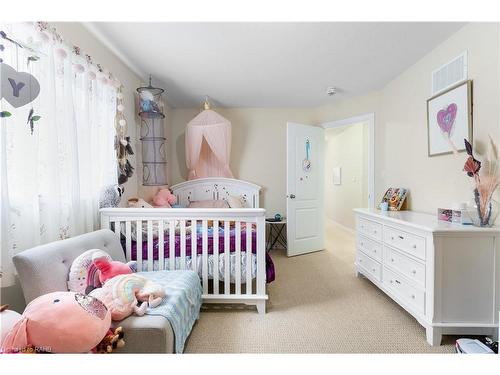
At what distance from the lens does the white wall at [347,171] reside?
4.82m

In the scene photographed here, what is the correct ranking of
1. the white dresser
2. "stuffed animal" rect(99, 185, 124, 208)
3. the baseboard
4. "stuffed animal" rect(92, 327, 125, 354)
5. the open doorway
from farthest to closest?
the baseboard → the open doorway → "stuffed animal" rect(99, 185, 124, 208) → the white dresser → "stuffed animal" rect(92, 327, 125, 354)

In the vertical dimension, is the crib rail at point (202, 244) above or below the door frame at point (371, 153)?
below

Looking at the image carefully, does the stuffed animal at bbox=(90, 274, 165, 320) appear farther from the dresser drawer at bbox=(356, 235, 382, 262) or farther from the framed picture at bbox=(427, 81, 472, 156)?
the framed picture at bbox=(427, 81, 472, 156)

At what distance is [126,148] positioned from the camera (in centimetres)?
244

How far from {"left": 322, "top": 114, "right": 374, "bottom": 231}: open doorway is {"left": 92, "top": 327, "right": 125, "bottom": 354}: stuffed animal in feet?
12.0

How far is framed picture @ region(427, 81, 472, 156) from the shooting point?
1.86 metres

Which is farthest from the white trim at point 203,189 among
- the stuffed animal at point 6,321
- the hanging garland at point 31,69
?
the stuffed animal at point 6,321

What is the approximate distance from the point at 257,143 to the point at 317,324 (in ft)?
9.33

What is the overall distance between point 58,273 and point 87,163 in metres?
0.88

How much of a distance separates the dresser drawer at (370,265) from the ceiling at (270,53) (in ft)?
6.58

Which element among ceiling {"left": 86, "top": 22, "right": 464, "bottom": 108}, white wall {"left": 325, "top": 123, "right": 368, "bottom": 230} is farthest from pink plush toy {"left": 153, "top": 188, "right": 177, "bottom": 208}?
white wall {"left": 325, "top": 123, "right": 368, "bottom": 230}

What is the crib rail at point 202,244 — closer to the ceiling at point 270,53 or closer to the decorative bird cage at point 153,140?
the decorative bird cage at point 153,140
